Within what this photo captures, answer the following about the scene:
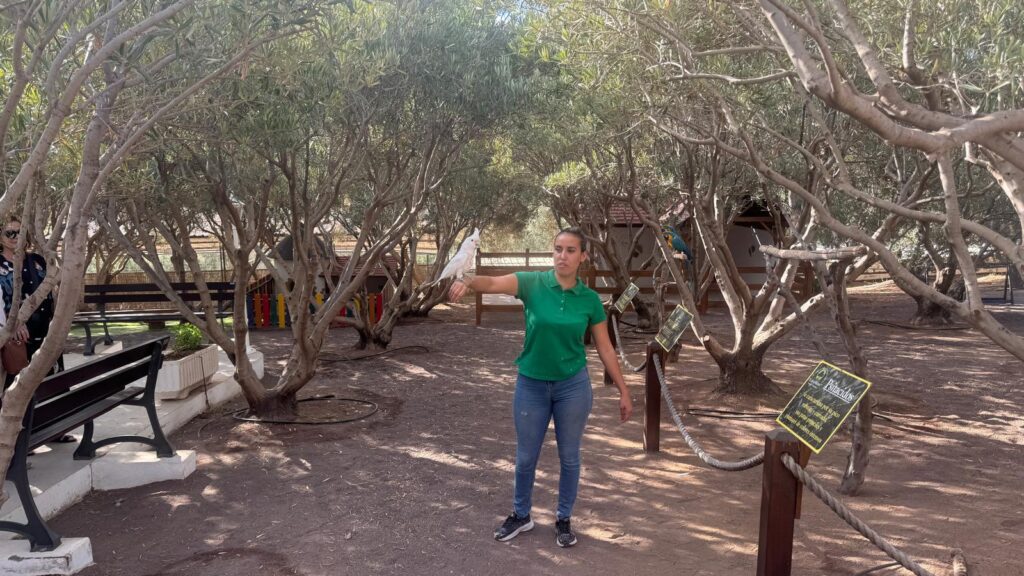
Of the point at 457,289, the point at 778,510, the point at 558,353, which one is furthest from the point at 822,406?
the point at 457,289

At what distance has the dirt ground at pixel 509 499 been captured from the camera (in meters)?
4.22

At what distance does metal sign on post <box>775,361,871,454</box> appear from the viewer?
349cm

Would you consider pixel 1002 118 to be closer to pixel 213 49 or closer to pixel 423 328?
pixel 213 49

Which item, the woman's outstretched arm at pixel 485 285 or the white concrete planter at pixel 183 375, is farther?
the white concrete planter at pixel 183 375

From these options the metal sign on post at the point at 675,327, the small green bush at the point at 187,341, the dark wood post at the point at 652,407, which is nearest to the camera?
the dark wood post at the point at 652,407

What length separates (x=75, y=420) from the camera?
15.8 ft

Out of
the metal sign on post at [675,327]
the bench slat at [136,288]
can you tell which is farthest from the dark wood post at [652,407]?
the bench slat at [136,288]

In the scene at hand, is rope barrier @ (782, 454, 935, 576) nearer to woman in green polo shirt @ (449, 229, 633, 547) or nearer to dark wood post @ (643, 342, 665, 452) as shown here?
woman in green polo shirt @ (449, 229, 633, 547)

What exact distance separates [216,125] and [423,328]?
32.2ft

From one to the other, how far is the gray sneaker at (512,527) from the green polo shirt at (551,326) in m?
0.99

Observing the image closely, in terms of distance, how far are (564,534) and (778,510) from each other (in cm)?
154

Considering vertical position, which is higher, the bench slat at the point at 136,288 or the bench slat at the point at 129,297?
the bench slat at the point at 136,288

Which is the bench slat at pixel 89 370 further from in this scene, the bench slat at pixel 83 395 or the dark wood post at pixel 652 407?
the dark wood post at pixel 652 407

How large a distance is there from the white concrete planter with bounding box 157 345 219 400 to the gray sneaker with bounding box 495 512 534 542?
4.35 meters
